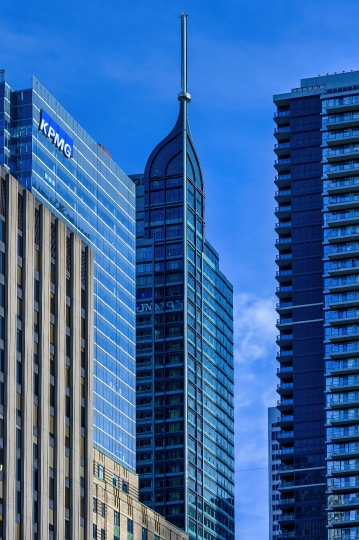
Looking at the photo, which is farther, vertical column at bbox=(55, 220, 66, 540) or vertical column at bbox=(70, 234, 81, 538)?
vertical column at bbox=(70, 234, 81, 538)

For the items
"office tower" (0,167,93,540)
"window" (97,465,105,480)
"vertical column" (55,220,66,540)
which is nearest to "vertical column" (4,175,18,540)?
"office tower" (0,167,93,540)

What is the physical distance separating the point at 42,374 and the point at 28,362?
9.27 feet

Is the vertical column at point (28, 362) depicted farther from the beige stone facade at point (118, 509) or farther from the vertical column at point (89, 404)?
the beige stone facade at point (118, 509)

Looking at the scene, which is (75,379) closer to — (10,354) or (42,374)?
(42,374)

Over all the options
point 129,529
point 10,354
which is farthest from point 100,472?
point 10,354

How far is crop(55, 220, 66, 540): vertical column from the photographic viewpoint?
124062 mm

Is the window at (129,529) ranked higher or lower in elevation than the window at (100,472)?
lower

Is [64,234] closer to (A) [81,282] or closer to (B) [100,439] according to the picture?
(A) [81,282]

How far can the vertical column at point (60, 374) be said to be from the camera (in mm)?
124062

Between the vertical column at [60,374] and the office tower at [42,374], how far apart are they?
0.27 ft

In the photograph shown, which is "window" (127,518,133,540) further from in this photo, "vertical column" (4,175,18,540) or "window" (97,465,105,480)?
"vertical column" (4,175,18,540)

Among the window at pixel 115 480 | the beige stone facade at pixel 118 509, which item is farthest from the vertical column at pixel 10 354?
the window at pixel 115 480

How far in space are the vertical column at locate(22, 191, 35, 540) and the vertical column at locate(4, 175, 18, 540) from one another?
1804 mm

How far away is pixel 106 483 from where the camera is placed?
578ft
